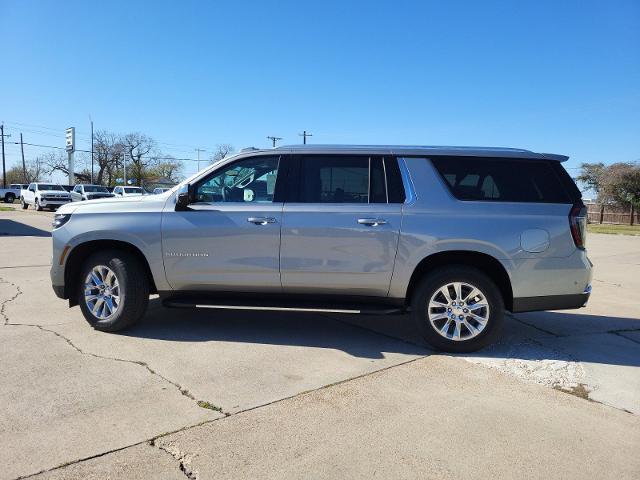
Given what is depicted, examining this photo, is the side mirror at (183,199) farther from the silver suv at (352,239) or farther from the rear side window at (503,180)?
the rear side window at (503,180)

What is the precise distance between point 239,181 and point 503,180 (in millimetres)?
2595

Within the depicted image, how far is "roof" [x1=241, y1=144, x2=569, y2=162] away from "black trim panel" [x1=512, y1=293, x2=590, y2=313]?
4.31 ft

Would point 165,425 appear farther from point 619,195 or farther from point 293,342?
point 619,195

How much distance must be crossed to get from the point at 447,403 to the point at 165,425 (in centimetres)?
198

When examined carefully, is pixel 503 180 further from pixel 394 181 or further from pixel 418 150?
pixel 394 181

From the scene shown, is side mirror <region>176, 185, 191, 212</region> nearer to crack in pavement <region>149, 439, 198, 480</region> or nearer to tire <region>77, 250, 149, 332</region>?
tire <region>77, 250, 149, 332</region>

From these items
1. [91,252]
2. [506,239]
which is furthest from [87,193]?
[506,239]

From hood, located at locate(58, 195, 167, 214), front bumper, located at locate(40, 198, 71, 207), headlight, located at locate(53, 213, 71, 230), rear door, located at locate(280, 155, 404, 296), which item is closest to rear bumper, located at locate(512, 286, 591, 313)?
rear door, located at locate(280, 155, 404, 296)

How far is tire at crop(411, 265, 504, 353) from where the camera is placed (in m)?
4.66

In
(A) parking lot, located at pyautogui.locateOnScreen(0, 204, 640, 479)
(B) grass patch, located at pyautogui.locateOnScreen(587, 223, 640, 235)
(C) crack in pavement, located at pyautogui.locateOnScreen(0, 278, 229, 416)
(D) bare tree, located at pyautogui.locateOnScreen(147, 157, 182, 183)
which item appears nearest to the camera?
(A) parking lot, located at pyautogui.locateOnScreen(0, 204, 640, 479)

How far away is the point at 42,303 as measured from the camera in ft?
21.0

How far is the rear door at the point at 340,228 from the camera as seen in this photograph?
186 inches

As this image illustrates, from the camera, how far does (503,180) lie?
4.77 meters

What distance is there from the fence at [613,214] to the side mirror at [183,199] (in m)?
40.2
